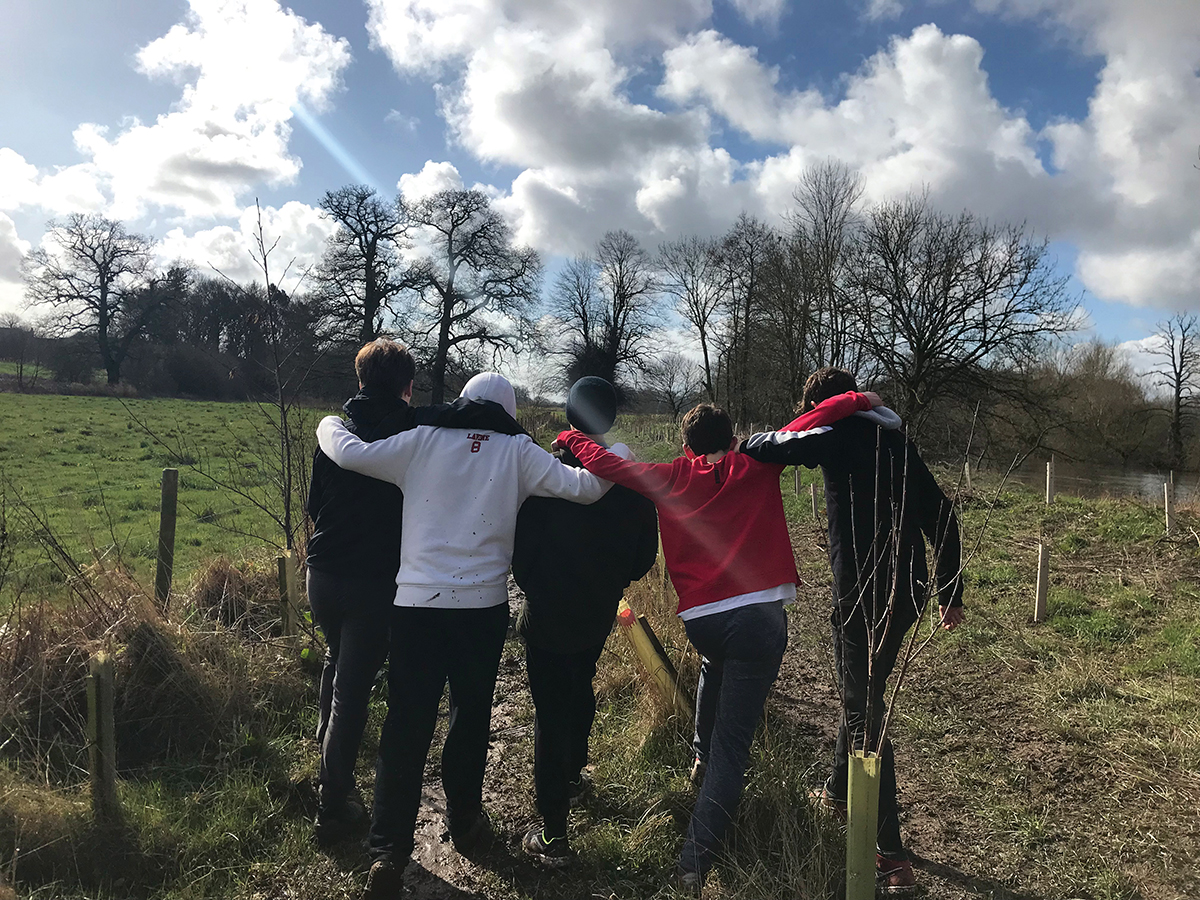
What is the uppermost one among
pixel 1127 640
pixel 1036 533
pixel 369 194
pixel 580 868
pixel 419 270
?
pixel 369 194

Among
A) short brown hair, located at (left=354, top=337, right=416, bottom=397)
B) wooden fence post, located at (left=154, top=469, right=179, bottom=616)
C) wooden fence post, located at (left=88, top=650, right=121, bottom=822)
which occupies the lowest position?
wooden fence post, located at (left=88, top=650, right=121, bottom=822)

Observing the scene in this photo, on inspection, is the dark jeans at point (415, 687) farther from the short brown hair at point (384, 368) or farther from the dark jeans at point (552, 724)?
the short brown hair at point (384, 368)

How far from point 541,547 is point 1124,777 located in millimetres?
3259

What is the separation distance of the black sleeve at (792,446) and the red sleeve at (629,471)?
0.31 metres

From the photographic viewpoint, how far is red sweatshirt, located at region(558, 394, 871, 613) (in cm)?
251

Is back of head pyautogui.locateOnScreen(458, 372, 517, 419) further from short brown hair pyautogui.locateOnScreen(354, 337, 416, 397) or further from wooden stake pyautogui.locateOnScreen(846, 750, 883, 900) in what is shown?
wooden stake pyautogui.locateOnScreen(846, 750, 883, 900)

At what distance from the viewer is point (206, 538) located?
9.29m

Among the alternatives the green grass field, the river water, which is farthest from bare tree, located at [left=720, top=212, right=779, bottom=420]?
the green grass field

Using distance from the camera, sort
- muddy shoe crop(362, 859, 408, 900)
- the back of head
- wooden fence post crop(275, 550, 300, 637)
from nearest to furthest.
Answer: muddy shoe crop(362, 859, 408, 900), the back of head, wooden fence post crop(275, 550, 300, 637)

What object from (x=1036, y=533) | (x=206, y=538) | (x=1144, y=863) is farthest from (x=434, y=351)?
(x=1144, y=863)

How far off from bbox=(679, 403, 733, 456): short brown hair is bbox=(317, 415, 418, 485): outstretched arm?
1033mm

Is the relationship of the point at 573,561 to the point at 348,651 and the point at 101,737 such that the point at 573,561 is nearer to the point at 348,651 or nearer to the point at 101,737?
the point at 348,651

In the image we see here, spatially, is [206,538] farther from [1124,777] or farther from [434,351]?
[434,351]

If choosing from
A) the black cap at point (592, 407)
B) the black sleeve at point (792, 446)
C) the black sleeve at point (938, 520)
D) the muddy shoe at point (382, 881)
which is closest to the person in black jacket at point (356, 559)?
the black cap at point (592, 407)
